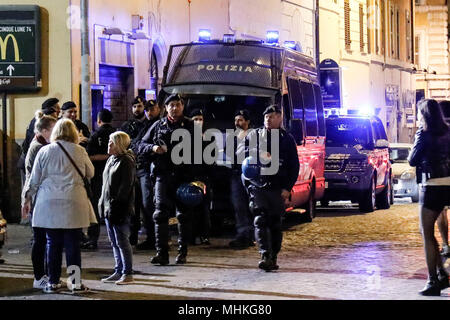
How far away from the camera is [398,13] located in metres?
47.4

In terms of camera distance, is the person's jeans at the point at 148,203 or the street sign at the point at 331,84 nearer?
the person's jeans at the point at 148,203

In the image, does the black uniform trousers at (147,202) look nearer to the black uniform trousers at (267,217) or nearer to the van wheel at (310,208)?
the black uniform trousers at (267,217)

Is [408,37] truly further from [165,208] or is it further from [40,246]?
[40,246]

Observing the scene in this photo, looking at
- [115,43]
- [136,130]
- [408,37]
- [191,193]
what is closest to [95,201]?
[136,130]

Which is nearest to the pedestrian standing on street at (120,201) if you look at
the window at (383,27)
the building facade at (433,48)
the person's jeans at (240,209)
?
the person's jeans at (240,209)

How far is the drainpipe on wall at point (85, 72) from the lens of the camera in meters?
18.5

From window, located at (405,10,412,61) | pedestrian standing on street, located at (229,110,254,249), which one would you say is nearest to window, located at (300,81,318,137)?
pedestrian standing on street, located at (229,110,254,249)

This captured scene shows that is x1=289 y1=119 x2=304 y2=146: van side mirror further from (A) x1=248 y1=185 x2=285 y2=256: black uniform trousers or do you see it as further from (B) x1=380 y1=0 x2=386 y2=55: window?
(B) x1=380 y1=0 x2=386 y2=55: window

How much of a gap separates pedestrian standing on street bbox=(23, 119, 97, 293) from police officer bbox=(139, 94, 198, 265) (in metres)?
1.91

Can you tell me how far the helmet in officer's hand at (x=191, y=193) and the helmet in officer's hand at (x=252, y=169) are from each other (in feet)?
1.78

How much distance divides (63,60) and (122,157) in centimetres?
785

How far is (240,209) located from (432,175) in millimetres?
5049

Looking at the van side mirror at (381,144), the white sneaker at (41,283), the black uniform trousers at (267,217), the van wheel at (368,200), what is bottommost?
the white sneaker at (41,283)
